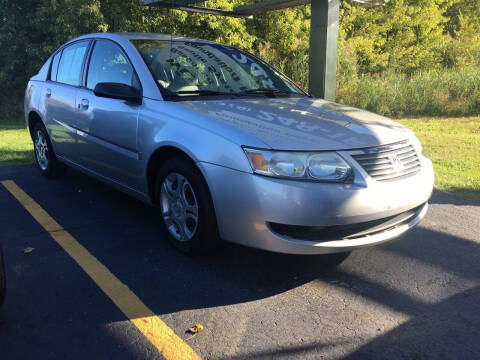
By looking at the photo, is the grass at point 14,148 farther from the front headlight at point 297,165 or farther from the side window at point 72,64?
the front headlight at point 297,165

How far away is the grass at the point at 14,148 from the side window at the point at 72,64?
221cm

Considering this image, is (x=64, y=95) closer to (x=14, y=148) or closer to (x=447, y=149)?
(x=14, y=148)

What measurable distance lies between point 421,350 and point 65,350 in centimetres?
182

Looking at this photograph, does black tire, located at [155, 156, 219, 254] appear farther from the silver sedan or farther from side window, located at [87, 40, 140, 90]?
side window, located at [87, 40, 140, 90]

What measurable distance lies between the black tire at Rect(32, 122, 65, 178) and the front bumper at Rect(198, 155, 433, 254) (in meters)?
3.07

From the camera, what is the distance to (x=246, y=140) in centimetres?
288

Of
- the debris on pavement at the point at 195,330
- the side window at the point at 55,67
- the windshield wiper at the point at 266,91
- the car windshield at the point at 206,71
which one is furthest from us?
the side window at the point at 55,67

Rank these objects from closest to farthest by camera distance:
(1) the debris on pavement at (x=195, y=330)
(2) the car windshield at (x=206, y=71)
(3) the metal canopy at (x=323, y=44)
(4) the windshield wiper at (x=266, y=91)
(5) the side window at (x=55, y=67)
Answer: (1) the debris on pavement at (x=195, y=330) → (2) the car windshield at (x=206, y=71) → (4) the windshield wiper at (x=266, y=91) → (5) the side window at (x=55, y=67) → (3) the metal canopy at (x=323, y=44)

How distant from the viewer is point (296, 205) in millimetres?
2738

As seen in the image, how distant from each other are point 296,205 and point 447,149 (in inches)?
217

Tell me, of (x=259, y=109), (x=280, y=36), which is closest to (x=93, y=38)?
(x=259, y=109)

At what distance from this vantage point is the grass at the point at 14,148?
22.3 feet

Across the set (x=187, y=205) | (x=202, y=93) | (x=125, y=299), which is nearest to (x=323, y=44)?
(x=202, y=93)

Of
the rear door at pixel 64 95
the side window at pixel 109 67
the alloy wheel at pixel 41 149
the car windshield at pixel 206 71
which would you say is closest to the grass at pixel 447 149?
the alloy wheel at pixel 41 149
